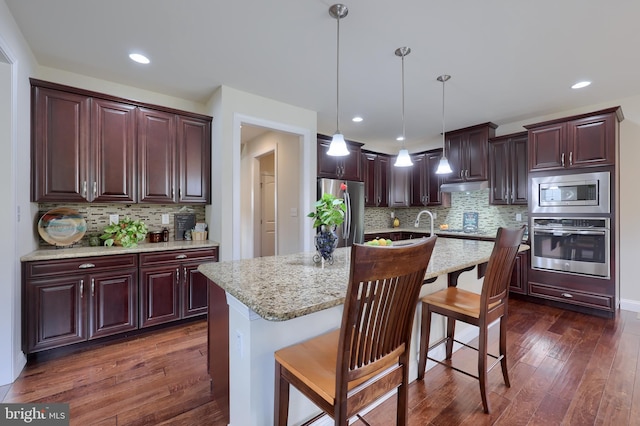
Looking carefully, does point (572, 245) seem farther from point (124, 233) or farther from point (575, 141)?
point (124, 233)

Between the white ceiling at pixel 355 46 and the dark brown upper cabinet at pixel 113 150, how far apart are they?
362mm

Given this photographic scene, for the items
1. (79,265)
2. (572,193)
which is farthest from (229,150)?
(572,193)

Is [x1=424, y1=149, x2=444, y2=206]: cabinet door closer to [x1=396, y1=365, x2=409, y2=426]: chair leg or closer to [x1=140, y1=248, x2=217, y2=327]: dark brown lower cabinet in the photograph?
[x1=140, y1=248, x2=217, y2=327]: dark brown lower cabinet

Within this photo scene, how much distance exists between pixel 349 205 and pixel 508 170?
2383 mm

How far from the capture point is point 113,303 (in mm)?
2547

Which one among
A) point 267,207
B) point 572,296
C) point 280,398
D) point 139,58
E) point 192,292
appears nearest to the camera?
point 280,398

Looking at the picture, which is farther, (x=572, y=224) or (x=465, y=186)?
(x=465, y=186)

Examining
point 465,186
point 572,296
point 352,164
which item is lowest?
point 572,296

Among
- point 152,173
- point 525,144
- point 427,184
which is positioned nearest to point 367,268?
point 152,173

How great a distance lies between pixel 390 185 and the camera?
5289 millimetres

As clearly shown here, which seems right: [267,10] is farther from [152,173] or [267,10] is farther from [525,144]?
[525,144]

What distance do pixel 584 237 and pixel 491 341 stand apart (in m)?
1.95

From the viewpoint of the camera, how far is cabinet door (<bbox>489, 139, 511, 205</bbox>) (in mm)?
4051

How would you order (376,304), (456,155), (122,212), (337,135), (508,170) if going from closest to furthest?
(376,304), (337,135), (122,212), (508,170), (456,155)
